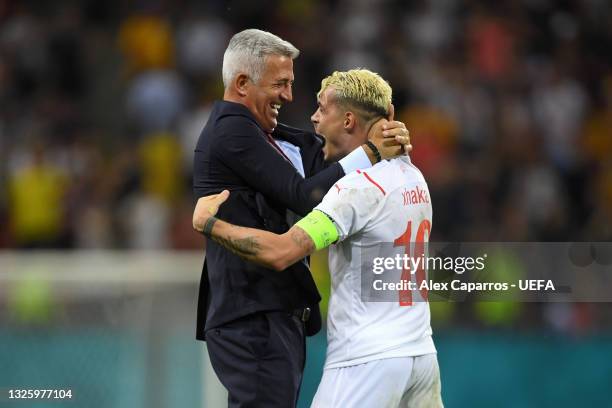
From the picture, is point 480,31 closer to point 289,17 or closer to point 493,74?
point 493,74

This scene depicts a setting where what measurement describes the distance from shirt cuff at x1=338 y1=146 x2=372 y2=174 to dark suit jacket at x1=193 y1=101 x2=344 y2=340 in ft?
0.11

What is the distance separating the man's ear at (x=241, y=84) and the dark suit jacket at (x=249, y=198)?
0.06 metres

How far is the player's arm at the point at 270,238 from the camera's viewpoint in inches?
171

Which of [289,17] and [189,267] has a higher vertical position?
[289,17]

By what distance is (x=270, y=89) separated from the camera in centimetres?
481

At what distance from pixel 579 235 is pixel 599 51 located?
2.89m

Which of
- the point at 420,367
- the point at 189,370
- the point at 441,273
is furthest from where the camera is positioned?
the point at 189,370

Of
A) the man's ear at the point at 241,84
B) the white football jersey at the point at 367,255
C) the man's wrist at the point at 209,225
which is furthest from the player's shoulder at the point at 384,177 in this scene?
the man's ear at the point at 241,84

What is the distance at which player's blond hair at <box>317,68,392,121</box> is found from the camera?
4637mm

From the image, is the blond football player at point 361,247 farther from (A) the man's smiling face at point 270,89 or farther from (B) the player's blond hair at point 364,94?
(A) the man's smiling face at point 270,89

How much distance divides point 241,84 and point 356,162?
24.1 inches

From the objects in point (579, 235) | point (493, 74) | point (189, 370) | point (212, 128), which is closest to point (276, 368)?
point (212, 128)

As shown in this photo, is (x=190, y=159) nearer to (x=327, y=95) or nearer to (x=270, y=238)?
(x=327, y=95)

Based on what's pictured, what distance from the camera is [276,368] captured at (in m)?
4.70
